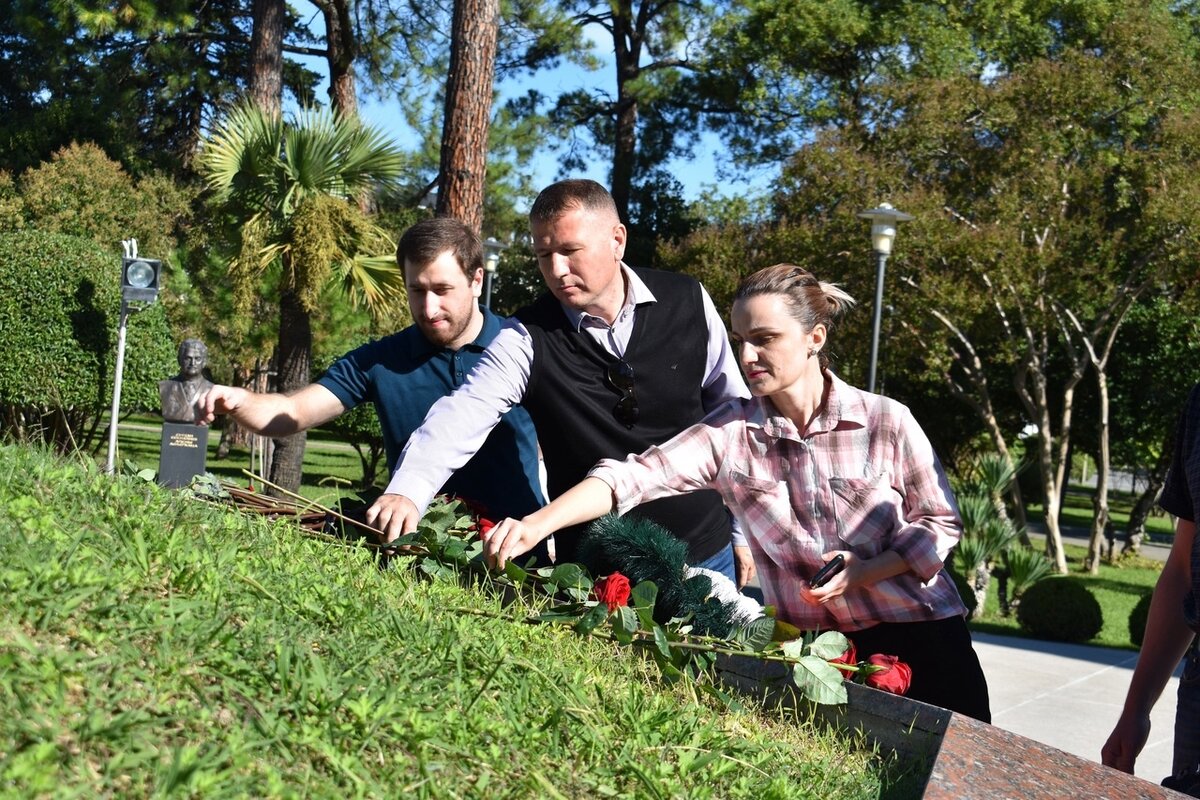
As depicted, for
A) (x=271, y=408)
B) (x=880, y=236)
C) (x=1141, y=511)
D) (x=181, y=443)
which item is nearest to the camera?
(x=271, y=408)

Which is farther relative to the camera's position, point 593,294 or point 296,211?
point 296,211

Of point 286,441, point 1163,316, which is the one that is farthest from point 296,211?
point 1163,316

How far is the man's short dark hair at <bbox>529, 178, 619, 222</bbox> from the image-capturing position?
3.09 meters

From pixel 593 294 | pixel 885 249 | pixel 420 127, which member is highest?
pixel 420 127

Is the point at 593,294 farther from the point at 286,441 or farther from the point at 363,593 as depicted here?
the point at 286,441

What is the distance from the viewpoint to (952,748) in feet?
5.67

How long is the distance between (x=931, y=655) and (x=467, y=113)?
757 centimetres

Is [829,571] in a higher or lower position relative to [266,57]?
lower

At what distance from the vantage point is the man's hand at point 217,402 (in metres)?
2.88

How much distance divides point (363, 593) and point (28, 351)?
15516mm

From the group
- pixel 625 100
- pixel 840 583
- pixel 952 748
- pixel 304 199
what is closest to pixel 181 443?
pixel 304 199

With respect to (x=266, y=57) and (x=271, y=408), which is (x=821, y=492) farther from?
(x=266, y=57)

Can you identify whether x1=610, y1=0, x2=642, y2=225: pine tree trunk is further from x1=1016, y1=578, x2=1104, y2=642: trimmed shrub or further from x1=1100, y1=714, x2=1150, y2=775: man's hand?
x1=1100, y1=714, x2=1150, y2=775: man's hand

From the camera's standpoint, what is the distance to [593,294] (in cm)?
317
